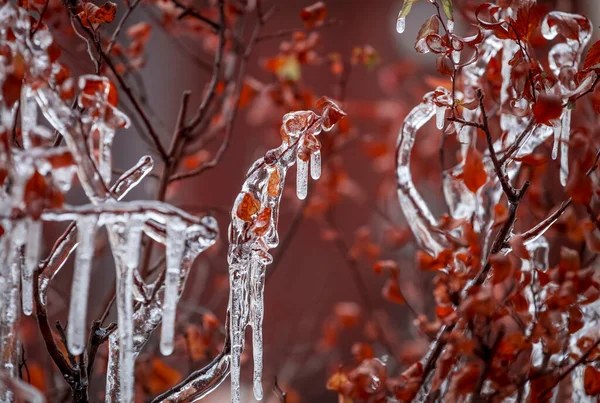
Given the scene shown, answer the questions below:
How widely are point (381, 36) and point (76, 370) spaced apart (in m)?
2.94

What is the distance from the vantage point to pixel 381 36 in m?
3.40

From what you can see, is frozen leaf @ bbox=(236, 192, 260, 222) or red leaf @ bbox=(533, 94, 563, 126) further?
frozen leaf @ bbox=(236, 192, 260, 222)

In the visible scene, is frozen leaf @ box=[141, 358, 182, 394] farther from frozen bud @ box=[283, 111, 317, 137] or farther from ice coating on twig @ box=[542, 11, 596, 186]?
ice coating on twig @ box=[542, 11, 596, 186]

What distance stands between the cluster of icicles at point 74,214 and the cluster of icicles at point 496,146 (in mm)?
401

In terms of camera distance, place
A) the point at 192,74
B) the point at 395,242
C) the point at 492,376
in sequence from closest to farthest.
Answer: the point at 492,376 < the point at 395,242 < the point at 192,74

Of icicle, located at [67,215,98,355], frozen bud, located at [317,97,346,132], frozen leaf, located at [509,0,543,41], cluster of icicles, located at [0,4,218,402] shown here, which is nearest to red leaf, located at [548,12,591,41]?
frozen leaf, located at [509,0,543,41]

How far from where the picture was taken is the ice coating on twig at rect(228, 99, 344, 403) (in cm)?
81

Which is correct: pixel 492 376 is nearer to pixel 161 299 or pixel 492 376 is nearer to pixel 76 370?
pixel 161 299

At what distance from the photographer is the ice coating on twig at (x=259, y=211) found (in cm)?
81

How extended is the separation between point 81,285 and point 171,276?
103 millimetres

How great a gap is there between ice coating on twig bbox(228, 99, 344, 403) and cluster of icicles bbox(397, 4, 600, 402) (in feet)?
0.60

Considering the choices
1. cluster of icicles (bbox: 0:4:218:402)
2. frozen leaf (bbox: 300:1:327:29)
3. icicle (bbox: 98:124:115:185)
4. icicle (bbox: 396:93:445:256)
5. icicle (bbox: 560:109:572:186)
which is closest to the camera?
cluster of icicles (bbox: 0:4:218:402)

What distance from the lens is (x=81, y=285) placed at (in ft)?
2.21

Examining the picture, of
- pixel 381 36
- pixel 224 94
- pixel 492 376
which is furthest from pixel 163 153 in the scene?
pixel 381 36
